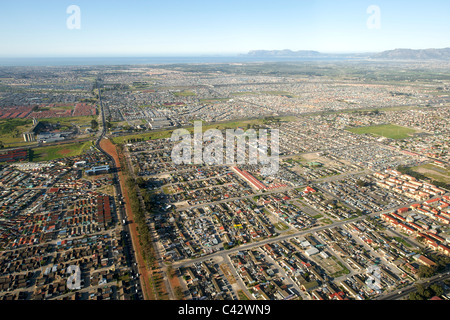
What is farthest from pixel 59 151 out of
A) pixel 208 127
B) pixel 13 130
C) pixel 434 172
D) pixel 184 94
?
pixel 184 94

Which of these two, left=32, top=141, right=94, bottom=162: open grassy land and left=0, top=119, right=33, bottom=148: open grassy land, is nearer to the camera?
left=32, top=141, right=94, bottom=162: open grassy land

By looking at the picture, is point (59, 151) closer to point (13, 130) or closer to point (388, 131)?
point (13, 130)

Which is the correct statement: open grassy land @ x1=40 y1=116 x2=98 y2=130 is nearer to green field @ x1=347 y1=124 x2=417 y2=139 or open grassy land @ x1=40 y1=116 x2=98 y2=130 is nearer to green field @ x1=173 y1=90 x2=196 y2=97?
green field @ x1=173 y1=90 x2=196 y2=97

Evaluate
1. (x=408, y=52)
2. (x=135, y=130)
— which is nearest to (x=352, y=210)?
(x=135, y=130)

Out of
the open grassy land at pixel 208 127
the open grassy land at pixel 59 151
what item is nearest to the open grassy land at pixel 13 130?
the open grassy land at pixel 59 151

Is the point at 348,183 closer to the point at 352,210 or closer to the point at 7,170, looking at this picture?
the point at 352,210

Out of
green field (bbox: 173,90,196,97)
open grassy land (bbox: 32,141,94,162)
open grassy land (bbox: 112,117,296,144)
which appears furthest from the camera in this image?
green field (bbox: 173,90,196,97)

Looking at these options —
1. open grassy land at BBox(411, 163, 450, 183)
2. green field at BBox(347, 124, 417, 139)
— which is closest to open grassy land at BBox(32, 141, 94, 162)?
open grassy land at BBox(411, 163, 450, 183)

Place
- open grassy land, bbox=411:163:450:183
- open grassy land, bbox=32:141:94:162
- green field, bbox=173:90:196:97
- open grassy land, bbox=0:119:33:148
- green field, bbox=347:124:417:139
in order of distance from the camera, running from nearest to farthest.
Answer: open grassy land, bbox=411:163:450:183
open grassy land, bbox=32:141:94:162
open grassy land, bbox=0:119:33:148
green field, bbox=347:124:417:139
green field, bbox=173:90:196:97
